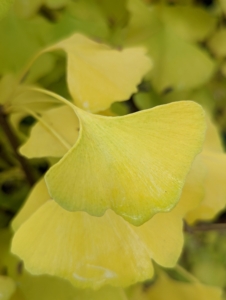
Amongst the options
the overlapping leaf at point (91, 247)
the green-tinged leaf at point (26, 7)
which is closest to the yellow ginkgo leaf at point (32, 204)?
the overlapping leaf at point (91, 247)

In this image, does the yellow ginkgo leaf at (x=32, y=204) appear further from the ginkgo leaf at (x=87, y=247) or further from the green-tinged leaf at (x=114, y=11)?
the green-tinged leaf at (x=114, y=11)

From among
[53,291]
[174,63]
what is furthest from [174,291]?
[174,63]

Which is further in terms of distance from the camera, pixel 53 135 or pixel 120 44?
pixel 120 44

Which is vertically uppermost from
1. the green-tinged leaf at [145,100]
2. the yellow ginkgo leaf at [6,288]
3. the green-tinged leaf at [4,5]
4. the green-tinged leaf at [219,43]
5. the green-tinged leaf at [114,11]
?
the green-tinged leaf at [4,5]

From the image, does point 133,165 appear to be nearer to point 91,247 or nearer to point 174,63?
point 91,247

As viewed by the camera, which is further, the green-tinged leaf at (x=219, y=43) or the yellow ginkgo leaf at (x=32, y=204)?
the green-tinged leaf at (x=219, y=43)

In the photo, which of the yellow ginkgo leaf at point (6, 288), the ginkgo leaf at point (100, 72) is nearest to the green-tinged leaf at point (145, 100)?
the ginkgo leaf at point (100, 72)

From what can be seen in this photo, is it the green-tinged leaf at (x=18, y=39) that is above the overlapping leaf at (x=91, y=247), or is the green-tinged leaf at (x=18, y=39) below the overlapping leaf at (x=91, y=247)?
above

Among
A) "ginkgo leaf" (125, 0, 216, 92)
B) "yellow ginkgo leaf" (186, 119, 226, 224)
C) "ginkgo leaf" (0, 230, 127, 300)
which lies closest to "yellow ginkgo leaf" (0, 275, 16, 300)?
"ginkgo leaf" (0, 230, 127, 300)

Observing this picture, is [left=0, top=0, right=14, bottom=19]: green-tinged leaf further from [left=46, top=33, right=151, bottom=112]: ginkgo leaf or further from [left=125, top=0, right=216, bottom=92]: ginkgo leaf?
[left=125, top=0, right=216, bottom=92]: ginkgo leaf
